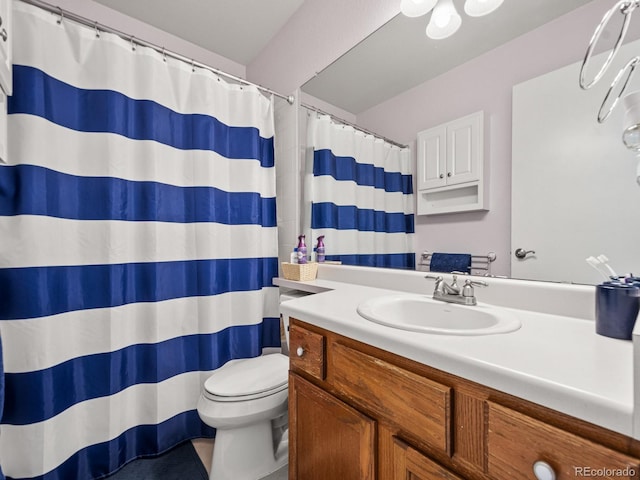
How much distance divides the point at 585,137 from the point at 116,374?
1.93 metres

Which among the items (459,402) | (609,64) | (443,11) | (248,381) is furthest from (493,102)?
(248,381)

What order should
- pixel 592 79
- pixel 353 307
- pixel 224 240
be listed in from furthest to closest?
pixel 224 240
pixel 353 307
pixel 592 79

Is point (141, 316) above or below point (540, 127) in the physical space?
below

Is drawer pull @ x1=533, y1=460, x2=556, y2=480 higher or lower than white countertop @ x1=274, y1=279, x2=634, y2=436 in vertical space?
lower

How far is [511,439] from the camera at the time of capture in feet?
1.45

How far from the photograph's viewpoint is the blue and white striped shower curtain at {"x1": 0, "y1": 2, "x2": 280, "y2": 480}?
1.03 meters

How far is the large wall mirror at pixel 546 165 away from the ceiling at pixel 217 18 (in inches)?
44.9

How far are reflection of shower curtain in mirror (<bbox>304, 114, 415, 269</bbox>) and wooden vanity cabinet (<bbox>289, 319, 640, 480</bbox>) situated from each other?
609 millimetres

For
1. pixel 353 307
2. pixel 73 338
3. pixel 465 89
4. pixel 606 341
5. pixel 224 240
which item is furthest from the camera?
pixel 224 240

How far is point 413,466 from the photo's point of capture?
57 centimetres

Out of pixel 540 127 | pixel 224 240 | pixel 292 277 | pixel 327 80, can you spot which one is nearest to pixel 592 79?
pixel 540 127

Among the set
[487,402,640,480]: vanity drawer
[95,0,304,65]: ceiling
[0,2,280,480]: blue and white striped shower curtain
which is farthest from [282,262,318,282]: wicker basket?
[95,0,304,65]: ceiling

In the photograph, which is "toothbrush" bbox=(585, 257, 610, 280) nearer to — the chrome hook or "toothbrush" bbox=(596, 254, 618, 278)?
"toothbrush" bbox=(596, 254, 618, 278)

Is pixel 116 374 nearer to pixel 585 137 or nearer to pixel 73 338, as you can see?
pixel 73 338
